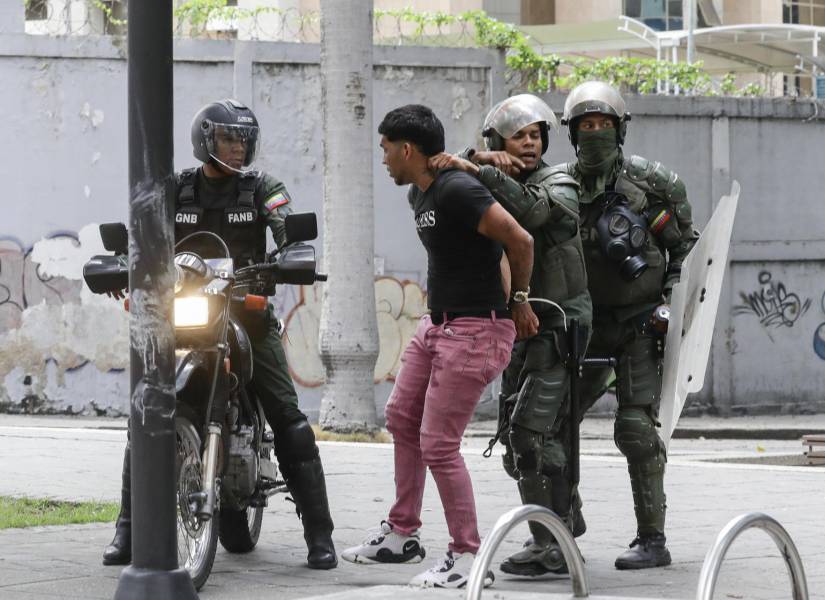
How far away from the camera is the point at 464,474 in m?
6.38

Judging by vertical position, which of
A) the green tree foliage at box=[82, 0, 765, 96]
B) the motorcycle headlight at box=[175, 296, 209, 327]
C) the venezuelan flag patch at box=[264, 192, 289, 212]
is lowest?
the motorcycle headlight at box=[175, 296, 209, 327]

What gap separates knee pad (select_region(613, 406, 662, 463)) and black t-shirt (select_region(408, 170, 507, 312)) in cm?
91

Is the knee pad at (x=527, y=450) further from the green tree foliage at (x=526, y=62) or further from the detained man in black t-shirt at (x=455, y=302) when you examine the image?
the green tree foliage at (x=526, y=62)

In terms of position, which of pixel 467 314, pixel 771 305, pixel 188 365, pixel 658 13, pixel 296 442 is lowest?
pixel 771 305

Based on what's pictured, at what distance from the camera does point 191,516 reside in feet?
20.2

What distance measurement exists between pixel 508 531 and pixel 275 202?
116 inches

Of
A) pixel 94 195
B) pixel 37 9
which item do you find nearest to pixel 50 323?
pixel 94 195

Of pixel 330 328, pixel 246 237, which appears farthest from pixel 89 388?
pixel 246 237

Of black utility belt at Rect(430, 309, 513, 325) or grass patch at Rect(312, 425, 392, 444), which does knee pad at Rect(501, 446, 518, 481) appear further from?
grass patch at Rect(312, 425, 392, 444)

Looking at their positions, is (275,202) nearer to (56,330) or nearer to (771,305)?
(56,330)

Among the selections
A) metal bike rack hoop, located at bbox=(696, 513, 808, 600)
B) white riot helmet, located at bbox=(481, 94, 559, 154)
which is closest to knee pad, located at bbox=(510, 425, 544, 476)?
→ white riot helmet, located at bbox=(481, 94, 559, 154)

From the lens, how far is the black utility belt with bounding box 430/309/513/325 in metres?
6.35

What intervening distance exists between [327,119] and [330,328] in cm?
177

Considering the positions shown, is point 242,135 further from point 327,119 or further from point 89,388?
point 89,388
